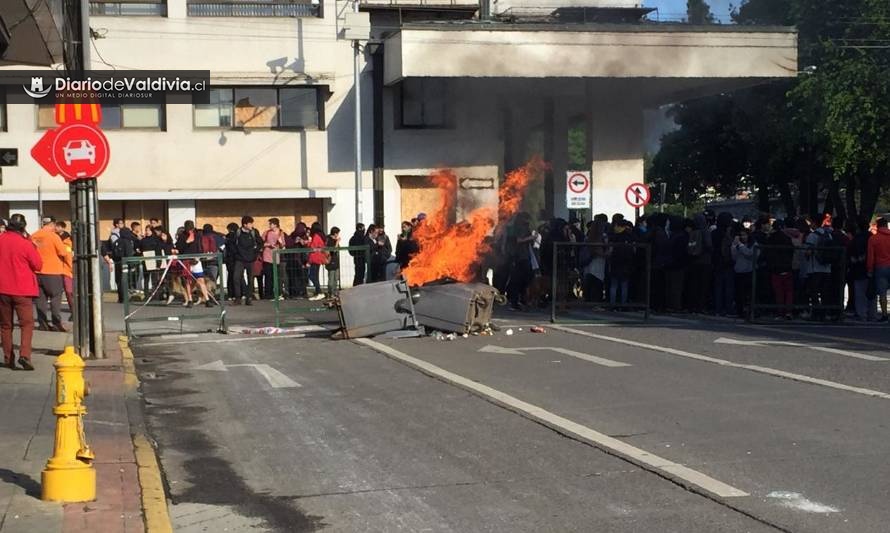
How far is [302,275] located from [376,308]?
111 inches

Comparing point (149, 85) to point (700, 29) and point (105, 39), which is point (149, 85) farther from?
point (700, 29)

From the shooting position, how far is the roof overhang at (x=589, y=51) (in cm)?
2717

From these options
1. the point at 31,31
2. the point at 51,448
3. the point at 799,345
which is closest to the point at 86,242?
the point at 31,31

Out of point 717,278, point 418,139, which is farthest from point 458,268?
point 418,139

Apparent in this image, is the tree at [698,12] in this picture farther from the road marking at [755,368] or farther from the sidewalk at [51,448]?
the sidewalk at [51,448]

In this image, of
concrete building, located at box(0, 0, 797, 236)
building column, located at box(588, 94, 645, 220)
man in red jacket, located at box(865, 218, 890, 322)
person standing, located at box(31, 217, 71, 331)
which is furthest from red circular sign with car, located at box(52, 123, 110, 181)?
building column, located at box(588, 94, 645, 220)

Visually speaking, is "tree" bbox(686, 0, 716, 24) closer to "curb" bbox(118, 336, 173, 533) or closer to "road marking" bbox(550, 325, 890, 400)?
"road marking" bbox(550, 325, 890, 400)

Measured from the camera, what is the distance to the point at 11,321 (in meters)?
13.5

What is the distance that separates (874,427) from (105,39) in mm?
24477

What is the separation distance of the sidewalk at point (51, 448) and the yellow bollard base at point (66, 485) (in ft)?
0.19

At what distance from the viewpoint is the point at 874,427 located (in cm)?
934

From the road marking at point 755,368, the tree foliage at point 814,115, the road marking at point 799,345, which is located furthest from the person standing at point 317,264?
the tree foliage at point 814,115

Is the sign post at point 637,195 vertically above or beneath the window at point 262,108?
beneath

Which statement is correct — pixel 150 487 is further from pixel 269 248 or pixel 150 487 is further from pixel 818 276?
pixel 269 248
